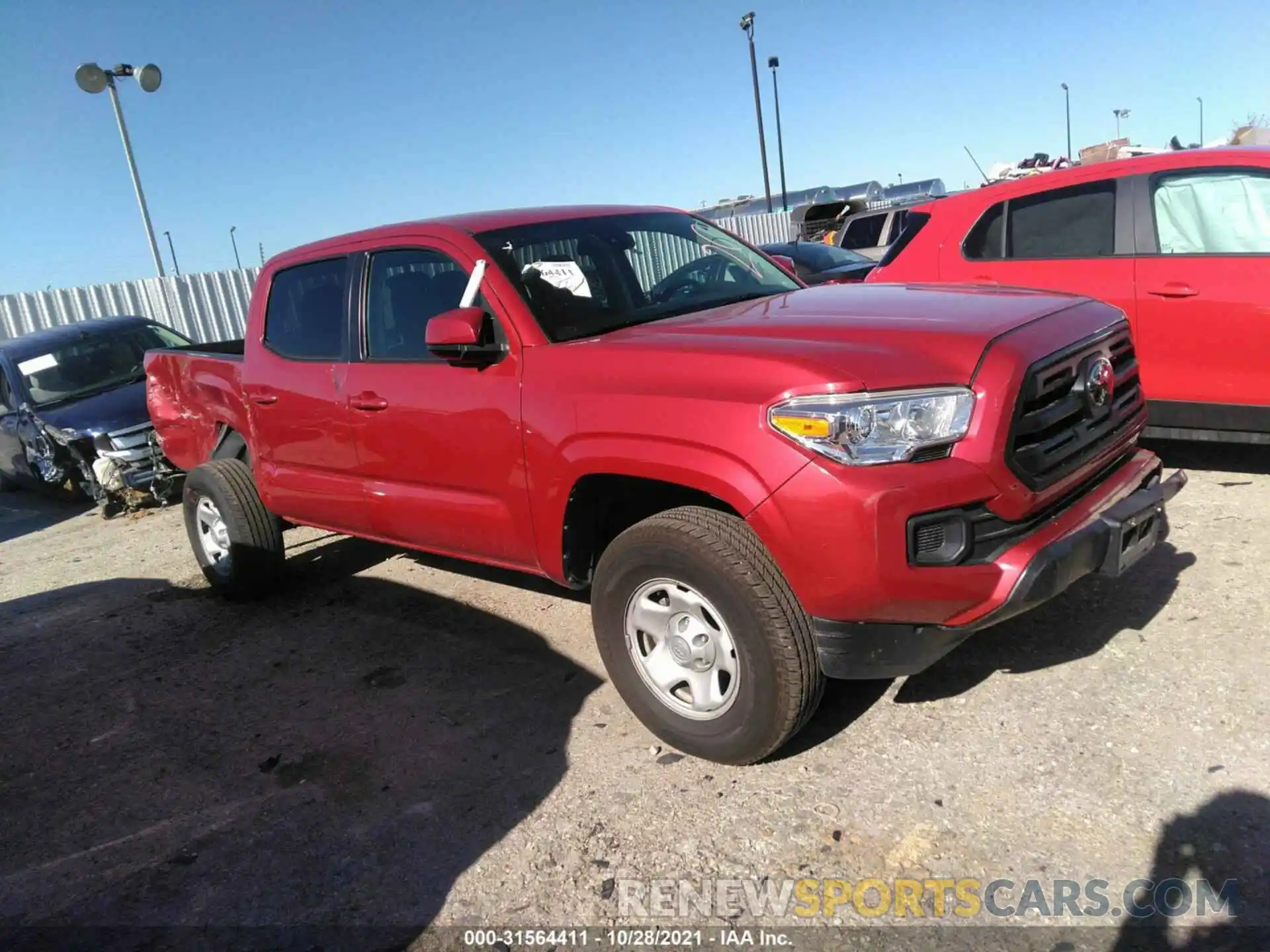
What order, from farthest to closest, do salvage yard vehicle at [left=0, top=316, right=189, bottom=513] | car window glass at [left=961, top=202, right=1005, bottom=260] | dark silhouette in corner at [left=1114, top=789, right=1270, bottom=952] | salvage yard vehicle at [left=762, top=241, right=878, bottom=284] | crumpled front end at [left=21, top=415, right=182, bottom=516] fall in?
salvage yard vehicle at [left=762, top=241, right=878, bottom=284]
salvage yard vehicle at [left=0, top=316, right=189, bottom=513]
crumpled front end at [left=21, top=415, right=182, bottom=516]
car window glass at [left=961, top=202, right=1005, bottom=260]
dark silhouette in corner at [left=1114, top=789, right=1270, bottom=952]

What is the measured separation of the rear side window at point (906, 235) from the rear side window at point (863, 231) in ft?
29.4

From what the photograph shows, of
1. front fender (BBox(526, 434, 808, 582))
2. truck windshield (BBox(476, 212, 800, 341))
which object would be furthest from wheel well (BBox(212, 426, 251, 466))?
front fender (BBox(526, 434, 808, 582))

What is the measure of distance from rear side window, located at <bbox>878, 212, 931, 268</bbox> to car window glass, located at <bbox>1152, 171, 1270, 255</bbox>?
1.33 metres

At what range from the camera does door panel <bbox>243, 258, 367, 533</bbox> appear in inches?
166

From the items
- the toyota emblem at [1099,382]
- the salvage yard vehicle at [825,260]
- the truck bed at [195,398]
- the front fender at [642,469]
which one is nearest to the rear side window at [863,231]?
the salvage yard vehicle at [825,260]

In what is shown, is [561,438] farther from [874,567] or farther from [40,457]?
[40,457]

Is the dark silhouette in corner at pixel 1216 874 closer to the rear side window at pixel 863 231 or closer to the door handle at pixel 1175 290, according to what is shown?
the door handle at pixel 1175 290

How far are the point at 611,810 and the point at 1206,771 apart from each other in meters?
1.73

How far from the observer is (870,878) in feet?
7.97

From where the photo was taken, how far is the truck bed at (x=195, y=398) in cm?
508

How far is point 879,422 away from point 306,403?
9.54 feet

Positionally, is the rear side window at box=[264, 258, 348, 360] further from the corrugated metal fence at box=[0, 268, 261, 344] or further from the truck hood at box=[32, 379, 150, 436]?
the corrugated metal fence at box=[0, 268, 261, 344]

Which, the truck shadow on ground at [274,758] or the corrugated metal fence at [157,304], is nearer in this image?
the truck shadow on ground at [274,758]

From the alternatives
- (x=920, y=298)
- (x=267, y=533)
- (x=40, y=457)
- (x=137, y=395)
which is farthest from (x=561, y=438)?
(x=40, y=457)
